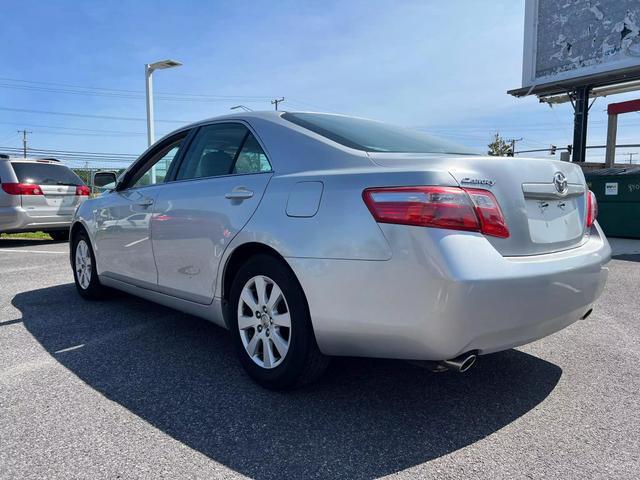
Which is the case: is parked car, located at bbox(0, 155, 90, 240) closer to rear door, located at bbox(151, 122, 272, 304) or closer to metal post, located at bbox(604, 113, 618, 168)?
rear door, located at bbox(151, 122, 272, 304)

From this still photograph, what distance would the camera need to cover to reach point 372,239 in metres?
2.27

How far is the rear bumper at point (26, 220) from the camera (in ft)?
30.4

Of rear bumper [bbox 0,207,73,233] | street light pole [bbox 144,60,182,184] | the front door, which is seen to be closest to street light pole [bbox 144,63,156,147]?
street light pole [bbox 144,60,182,184]

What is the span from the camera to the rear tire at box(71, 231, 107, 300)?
482 centimetres

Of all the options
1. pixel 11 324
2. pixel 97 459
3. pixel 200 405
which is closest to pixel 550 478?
pixel 200 405

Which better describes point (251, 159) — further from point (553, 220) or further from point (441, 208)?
point (553, 220)

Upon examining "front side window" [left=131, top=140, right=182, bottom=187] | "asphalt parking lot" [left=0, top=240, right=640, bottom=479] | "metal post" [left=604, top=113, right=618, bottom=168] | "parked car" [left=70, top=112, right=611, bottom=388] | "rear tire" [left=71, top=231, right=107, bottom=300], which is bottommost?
"asphalt parking lot" [left=0, top=240, right=640, bottom=479]

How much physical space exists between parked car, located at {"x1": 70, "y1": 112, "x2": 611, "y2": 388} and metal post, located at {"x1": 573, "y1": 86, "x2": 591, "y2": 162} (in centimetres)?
1788

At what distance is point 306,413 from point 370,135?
1.63 meters

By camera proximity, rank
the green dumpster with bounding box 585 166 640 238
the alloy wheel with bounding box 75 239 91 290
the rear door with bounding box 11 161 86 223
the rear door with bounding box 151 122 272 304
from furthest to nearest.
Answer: the green dumpster with bounding box 585 166 640 238 → the rear door with bounding box 11 161 86 223 → the alloy wheel with bounding box 75 239 91 290 → the rear door with bounding box 151 122 272 304

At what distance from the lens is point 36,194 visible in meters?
9.55

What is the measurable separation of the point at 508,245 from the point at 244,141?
1764mm

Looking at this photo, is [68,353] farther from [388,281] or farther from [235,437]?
[388,281]

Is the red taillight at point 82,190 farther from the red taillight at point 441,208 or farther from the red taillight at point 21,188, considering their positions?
the red taillight at point 441,208
